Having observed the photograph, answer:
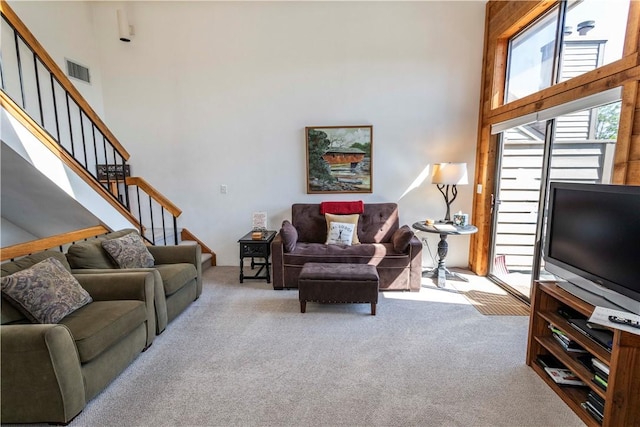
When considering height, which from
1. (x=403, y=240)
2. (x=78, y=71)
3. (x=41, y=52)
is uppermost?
(x=78, y=71)

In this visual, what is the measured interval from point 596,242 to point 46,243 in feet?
13.3

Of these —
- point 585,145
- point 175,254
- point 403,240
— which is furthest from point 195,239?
point 585,145

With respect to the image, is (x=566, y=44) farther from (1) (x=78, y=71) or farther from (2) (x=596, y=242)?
(1) (x=78, y=71)

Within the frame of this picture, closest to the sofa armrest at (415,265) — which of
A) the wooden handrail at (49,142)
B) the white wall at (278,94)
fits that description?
the white wall at (278,94)

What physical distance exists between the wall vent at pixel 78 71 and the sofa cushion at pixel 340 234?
3.83 m

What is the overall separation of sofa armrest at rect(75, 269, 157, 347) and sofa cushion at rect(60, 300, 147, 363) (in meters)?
0.08

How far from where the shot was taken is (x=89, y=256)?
265 cm

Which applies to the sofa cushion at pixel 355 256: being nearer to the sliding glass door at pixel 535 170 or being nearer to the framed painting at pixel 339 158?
the framed painting at pixel 339 158

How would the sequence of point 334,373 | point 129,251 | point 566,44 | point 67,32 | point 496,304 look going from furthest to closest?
point 67,32 < point 496,304 < point 129,251 < point 566,44 < point 334,373

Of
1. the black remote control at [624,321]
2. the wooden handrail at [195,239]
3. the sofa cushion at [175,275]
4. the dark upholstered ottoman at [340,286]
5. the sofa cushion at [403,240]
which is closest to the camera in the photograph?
the black remote control at [624,321]

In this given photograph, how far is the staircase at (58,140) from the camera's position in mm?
2488

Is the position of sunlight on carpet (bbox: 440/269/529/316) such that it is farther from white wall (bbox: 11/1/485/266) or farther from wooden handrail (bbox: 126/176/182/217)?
wooden handrail (bbox: 126/176/182/217)

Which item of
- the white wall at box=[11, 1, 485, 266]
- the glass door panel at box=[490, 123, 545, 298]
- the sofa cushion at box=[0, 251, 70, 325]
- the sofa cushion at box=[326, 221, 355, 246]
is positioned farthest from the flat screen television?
the sofa cushion at box=[0, 251, 70, 325]

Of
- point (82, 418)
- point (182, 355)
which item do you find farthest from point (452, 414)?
point (82, 418)
